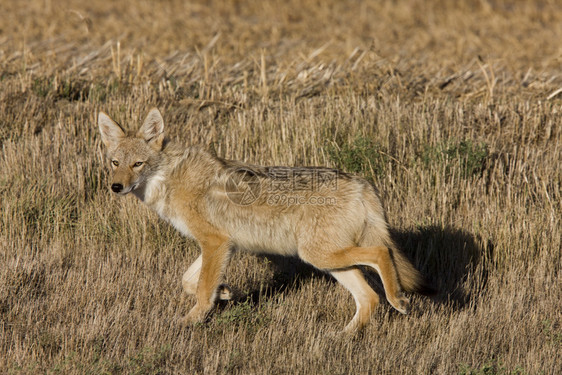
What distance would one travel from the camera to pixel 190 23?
1738 cm

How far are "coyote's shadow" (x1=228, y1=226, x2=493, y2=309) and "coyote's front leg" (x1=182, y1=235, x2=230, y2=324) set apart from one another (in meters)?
0.68

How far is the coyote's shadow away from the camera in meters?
6.19

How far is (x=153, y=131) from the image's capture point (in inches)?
231

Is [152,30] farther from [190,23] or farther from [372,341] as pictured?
[372,341]

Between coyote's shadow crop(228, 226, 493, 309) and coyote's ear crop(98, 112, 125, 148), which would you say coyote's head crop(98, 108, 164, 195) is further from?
coyote's shadow crop(228, 226, 493, 309)

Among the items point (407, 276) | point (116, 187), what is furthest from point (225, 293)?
point (407, 276)

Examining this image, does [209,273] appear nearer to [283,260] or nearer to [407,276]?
[283,260]

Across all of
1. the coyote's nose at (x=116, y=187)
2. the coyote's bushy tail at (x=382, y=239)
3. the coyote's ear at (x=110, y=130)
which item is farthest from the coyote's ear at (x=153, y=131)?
the coyote's bushy tail at (x=382, y=239)

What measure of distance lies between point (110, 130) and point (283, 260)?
220 cm

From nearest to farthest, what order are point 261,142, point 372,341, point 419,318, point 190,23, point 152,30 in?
point 372,341, point 419,318, point 261,142, point 152,30, point 190,23

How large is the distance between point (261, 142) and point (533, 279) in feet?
11.8

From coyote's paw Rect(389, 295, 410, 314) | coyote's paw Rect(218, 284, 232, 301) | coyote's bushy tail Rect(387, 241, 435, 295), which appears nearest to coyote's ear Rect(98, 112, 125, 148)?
coyote's paw Rect(218, 284, 232, 301)

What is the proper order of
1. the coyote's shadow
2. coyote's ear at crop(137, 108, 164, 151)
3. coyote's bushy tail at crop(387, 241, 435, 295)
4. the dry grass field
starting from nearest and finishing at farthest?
the dry grass field, coyote's bushy tail at crop(387, 241, 435, 295), coyote's ear at crop(137, 108, 164, 151), the coyote's shadow

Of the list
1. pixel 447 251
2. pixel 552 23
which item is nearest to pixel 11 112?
pixel 447 251
